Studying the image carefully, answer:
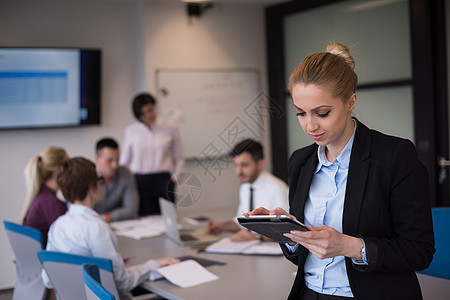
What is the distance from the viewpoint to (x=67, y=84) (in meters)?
5.07

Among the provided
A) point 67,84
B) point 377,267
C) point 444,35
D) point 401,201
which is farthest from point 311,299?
point 67,84

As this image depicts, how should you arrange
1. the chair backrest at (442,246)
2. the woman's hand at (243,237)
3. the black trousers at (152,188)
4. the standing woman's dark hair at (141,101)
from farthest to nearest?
the standing woman's dark hair at (141,101), the black trousers at (152,188), the woman's hand at (243,237), the chair backrest at (442,246)

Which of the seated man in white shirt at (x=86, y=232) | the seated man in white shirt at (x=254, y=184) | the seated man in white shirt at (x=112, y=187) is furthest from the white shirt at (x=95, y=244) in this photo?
the seated man in white shirt at (x=112, y=187)

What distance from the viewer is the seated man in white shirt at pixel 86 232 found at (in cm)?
235

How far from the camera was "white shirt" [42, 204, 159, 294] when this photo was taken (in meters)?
2.35

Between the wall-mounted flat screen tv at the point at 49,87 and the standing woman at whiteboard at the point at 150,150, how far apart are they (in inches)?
27.8

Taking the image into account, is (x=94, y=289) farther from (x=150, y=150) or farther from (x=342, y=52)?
(x=150, y=150)

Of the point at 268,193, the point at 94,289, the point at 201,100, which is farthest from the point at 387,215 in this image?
the point at 201,100

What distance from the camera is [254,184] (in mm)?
3363

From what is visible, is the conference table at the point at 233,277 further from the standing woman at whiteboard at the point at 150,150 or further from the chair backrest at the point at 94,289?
the standing woman at whiteboard at the point at 150,150

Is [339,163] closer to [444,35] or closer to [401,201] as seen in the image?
[401,201]

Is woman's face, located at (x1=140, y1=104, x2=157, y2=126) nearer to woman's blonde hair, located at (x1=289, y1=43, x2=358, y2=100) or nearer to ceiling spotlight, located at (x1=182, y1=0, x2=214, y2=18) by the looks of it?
ceiling spotlight, located at (x1=182, y1=0, x2=214, y2=18)

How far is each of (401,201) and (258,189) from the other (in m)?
2.09

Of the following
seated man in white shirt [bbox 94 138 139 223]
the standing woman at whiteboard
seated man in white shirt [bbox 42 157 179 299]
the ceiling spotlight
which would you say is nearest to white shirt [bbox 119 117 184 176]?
the standing woman at whiteboard
